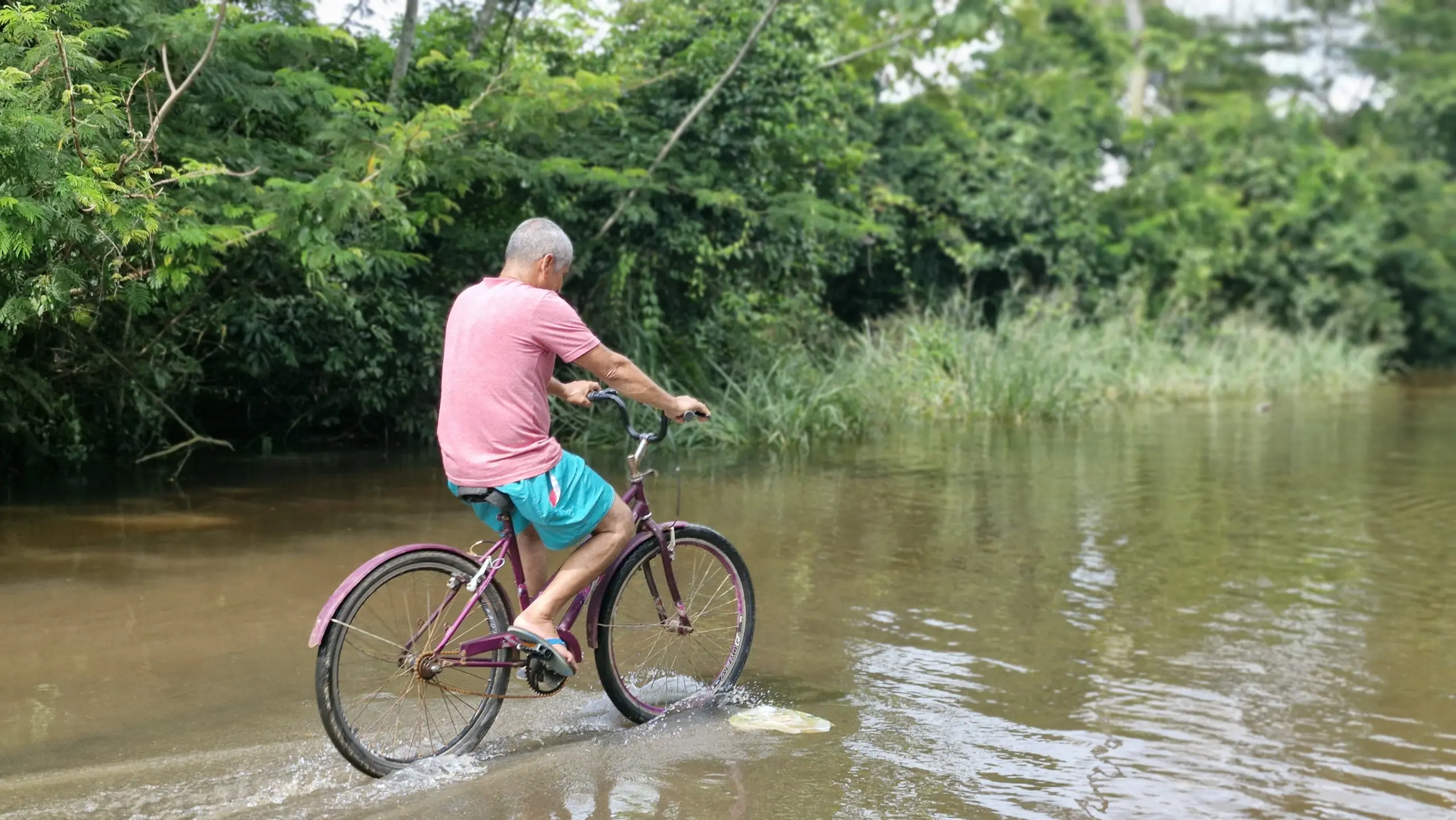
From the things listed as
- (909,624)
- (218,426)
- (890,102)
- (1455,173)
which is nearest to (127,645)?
(909,624)

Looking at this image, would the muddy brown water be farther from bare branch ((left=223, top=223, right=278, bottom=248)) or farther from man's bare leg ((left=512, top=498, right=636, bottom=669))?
bare branch ((left=223, top=223, right=278, bottom=248))

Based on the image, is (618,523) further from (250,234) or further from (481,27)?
(481,27)

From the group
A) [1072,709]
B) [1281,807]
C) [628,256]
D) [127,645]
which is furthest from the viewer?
[628,256]

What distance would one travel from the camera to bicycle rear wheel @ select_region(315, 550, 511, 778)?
4.39 m

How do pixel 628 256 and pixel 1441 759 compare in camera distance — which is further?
pixel 628 256

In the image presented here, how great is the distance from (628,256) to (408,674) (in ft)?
32.8

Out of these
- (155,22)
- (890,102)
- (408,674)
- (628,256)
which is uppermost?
(890,102)

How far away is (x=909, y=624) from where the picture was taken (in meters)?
7.01

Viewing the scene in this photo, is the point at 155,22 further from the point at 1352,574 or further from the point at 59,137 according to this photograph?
the point at 1352,574

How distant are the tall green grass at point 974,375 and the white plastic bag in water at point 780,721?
8813 mm

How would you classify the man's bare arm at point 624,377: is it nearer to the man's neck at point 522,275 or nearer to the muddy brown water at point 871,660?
the man's neck at point 522,275

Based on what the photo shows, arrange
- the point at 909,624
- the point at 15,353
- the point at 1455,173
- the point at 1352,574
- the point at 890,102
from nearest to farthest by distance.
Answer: the point at 909,624 < the point at 1352,574 < the point at 15,353 < the point at 890,102 < the point at 1455,173

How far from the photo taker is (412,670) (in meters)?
4.70

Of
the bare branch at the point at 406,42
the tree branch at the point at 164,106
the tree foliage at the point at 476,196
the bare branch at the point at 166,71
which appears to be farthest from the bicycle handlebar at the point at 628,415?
the bare branch at the point at 406,42
